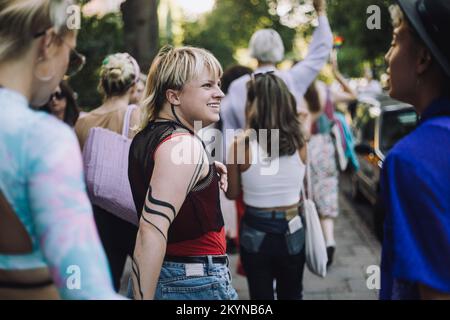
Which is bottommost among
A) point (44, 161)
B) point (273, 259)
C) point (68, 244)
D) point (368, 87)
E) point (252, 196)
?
point (368, 87)

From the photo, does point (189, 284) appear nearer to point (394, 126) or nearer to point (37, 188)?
point (37, 188)

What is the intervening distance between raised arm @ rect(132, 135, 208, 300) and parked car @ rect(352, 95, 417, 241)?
15.4ft

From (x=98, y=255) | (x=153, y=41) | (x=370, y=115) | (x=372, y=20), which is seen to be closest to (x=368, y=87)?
(x=370, y=115)

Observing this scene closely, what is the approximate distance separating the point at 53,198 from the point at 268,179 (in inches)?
87.5

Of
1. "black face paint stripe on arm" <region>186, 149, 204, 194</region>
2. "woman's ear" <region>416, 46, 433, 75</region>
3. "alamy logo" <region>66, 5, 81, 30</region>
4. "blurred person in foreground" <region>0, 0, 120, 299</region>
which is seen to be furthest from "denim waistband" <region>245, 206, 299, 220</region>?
"blurred person in foreground" <region>0, 0, 120, 299</region>

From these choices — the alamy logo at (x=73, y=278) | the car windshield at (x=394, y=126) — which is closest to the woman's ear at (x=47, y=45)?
the alamy logo at (x=73, y=278)

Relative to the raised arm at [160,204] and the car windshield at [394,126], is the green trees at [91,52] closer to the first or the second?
the car windshield at [394,126]

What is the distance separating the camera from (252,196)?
3385 mm

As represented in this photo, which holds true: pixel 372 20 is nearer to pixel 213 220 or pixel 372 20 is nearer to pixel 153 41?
pixel 213 220

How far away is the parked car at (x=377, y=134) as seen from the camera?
7012 millimetres

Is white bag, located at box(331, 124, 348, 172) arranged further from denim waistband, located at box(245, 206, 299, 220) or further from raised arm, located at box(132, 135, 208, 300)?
raised arm, located at box(132, 135, 208, 300)

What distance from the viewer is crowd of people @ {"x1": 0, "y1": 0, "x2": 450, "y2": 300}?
121 centimetres

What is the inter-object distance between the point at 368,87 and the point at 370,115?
13.2 ft

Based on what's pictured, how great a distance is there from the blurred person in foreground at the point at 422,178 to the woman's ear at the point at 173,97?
1.03 metres
